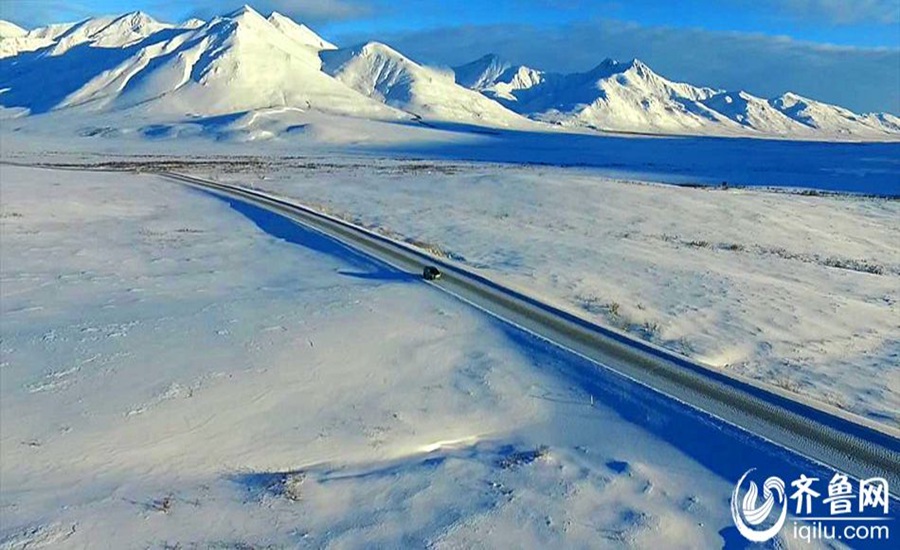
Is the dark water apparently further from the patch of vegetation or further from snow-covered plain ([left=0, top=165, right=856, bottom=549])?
the patch of vegetation

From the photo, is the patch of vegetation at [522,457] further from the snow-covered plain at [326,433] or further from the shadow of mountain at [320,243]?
the shadow of mountain at [320,243]

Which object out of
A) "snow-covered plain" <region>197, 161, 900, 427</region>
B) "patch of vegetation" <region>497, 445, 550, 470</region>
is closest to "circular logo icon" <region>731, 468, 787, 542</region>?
"patch of vegetation" <region>497, 445, 550, 470</region>

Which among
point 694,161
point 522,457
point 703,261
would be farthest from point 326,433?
point 694,161

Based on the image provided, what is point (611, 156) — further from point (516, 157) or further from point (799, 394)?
point (799, 394)

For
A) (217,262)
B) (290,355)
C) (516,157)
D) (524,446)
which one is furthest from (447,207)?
(516,157)

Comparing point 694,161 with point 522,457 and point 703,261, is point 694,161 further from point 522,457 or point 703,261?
point 522,457

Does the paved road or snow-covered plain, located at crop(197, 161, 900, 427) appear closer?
the paved road
